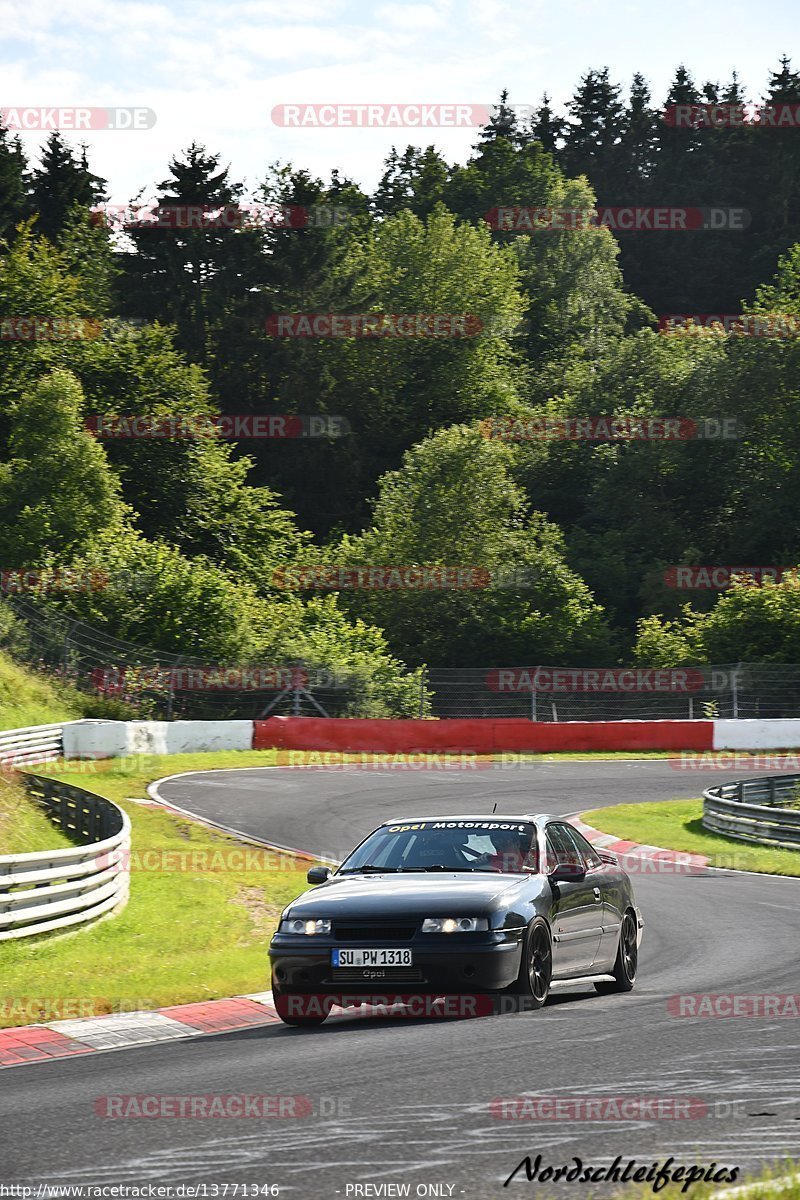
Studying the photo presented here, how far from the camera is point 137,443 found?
5594 centimetres

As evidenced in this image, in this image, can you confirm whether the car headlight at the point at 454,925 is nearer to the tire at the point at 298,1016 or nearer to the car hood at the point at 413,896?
the car hood at the point at 413,896

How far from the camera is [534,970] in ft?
33.0

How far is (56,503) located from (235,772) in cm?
2003

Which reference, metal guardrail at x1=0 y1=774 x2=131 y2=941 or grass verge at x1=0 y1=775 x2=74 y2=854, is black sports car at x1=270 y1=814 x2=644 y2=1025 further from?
grass verge at x1=0 y1=775 x2=74 y2=854

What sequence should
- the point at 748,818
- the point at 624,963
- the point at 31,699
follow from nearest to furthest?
1. the point at 624,963
2. the point at 748,818
3. the point at 31,699

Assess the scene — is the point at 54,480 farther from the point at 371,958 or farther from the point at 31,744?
the point at 371,958

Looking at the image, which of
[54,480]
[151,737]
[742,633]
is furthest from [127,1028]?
[54,480]

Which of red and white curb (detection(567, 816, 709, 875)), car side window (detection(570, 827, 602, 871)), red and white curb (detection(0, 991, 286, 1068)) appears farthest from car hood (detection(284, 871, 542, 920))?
red and white curb (detection(567, 816, 709, 875))

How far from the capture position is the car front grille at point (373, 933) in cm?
965

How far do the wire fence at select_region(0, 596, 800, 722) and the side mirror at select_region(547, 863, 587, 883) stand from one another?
25.5 metres

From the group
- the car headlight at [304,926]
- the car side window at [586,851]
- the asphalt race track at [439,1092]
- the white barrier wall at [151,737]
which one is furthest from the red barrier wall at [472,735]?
the car headlight at [304,926]

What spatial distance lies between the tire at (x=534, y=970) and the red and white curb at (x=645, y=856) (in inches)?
455

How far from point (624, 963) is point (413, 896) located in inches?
102

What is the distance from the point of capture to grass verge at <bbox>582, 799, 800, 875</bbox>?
22938mm
